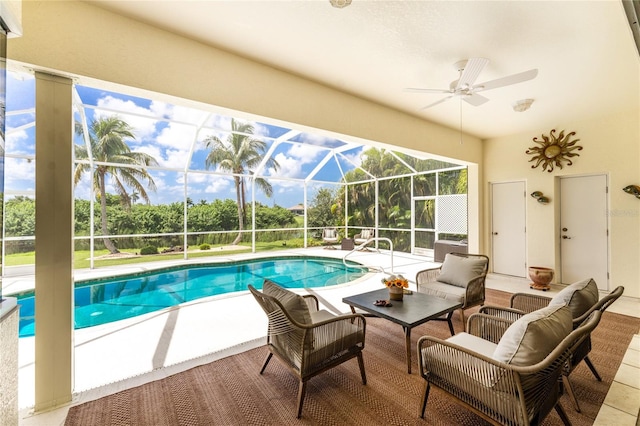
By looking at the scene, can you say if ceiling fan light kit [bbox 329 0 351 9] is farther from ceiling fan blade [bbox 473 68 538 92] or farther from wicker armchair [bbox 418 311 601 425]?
wicker armchair [bbox 418 311 601 425]

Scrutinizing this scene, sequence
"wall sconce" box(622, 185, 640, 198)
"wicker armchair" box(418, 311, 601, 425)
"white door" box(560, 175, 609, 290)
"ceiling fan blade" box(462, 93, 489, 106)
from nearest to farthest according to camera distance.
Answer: "wicker armchair" box(418, 311, 601, 425), "ceiling fan blade" box(462, 93, 489, 106), "wall sconce" box(622, 185, 640, 198), "white door" box(560, 175, 609, 290)

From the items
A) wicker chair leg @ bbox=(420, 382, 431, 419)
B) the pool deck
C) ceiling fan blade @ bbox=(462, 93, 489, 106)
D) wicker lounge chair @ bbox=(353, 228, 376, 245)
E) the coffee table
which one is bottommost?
the pool deck

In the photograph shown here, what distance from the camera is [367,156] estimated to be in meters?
11.4

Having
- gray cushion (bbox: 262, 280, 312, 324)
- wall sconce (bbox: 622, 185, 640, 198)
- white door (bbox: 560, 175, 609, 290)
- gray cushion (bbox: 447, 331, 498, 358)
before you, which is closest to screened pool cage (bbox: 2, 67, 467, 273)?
white door (bbox: 560, 175, 609, 290)

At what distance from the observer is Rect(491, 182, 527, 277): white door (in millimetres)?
6082

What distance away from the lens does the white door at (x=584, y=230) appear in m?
5.07

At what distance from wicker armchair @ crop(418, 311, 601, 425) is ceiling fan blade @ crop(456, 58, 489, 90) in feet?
7.47

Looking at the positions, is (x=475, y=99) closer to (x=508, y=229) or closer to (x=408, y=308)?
(x=408, y=308)

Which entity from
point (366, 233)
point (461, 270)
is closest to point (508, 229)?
point (461, 270)

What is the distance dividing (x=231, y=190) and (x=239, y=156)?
151 centimetres

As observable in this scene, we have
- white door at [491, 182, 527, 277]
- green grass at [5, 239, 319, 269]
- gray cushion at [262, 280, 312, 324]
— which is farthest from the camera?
green grass at [5, 239, 319, 269]

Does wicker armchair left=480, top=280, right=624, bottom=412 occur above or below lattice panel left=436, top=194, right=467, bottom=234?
below

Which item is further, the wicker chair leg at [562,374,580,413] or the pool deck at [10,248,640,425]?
the pool deck at [10,248,640,425]

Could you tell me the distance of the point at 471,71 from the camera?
2.85m
